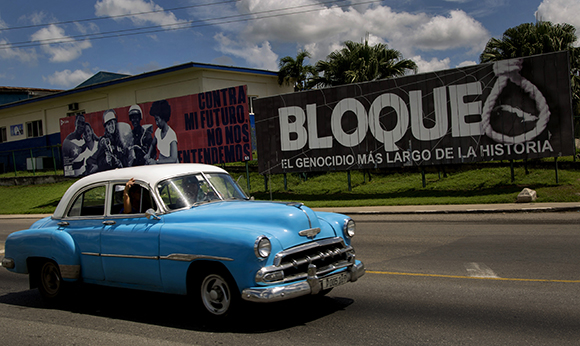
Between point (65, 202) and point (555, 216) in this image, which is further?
point (555, 216)

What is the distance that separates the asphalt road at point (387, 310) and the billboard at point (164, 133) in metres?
15.8

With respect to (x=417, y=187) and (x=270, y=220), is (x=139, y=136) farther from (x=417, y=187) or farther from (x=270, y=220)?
(x=270, y=220)

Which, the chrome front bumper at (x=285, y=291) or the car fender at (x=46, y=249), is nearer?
the chrome front bumper at (x=285, y=291)

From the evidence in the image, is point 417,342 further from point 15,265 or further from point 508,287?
point 15,265

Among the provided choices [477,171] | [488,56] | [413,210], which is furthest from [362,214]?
[488,56]

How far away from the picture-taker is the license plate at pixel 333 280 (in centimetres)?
528

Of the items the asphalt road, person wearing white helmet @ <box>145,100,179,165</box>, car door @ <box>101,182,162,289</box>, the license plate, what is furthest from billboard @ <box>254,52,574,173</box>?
car door @ <box>101,182,162,289</box>

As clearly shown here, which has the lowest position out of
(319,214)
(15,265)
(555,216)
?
(555,216)

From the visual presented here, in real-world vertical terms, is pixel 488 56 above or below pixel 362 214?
above

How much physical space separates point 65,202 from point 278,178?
18330 mm

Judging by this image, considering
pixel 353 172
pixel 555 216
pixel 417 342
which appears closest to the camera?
pixel 417 342

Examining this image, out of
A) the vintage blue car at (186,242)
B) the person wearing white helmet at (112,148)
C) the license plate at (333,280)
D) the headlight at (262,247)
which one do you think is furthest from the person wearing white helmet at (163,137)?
the headlight at (262,247)

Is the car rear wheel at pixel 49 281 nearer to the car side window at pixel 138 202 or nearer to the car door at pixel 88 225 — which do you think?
the car door at pixel 88 225

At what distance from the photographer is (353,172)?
24.2 meters
